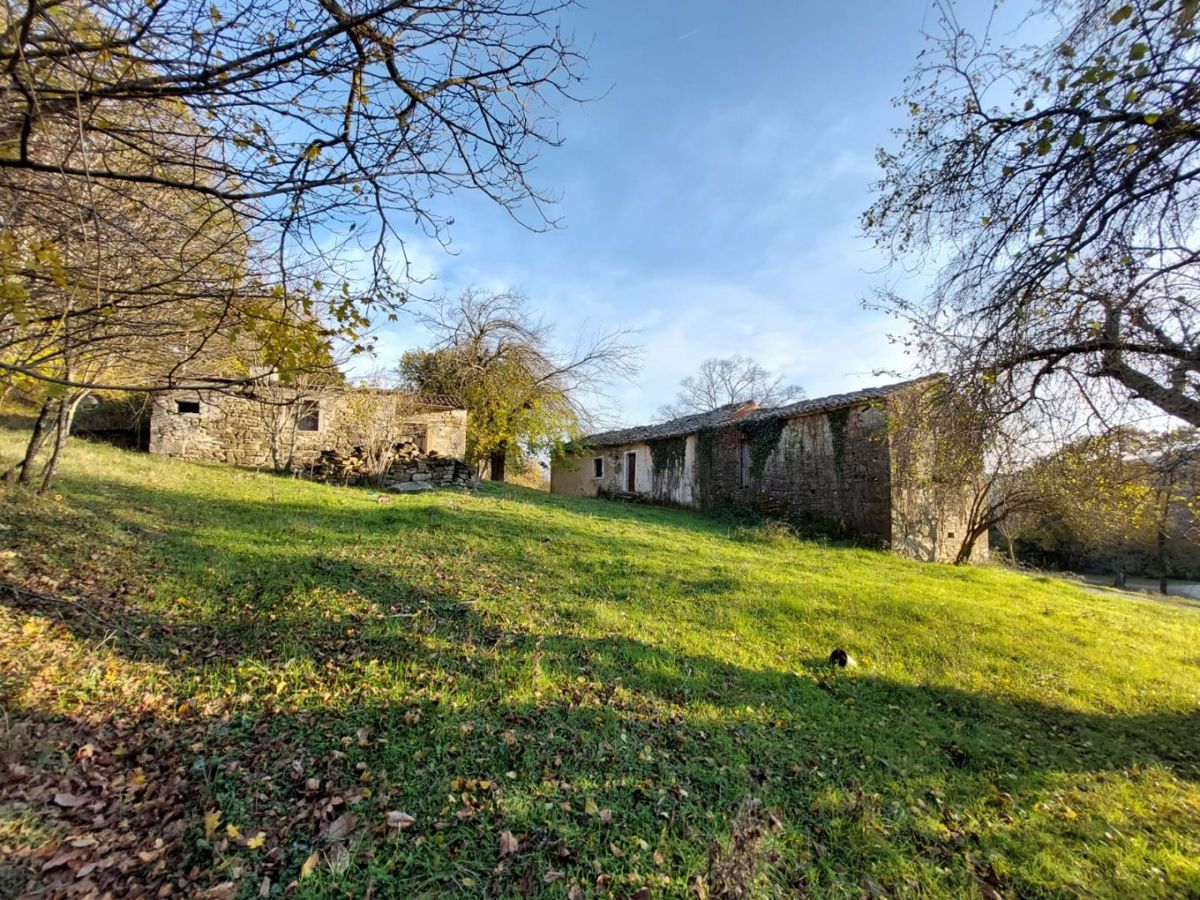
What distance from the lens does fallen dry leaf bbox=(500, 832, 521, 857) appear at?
8.02 ft

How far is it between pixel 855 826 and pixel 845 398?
13.0 m

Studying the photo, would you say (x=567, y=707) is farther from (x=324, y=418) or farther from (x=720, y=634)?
(x=324, y=418)

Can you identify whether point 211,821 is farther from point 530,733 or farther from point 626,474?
point 626,474

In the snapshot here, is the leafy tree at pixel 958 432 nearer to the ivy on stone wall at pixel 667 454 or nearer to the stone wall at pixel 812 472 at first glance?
the stone wall at pixel 812 472

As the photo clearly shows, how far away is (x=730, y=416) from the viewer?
1864cm

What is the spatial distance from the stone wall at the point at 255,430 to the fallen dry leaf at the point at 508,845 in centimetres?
1307

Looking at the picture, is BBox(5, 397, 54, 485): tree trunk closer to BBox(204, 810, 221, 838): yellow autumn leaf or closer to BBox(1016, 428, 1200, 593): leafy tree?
BBox(204, 810, 221, 838): yellow autumn leaf

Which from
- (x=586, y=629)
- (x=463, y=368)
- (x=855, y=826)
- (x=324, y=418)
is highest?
(x=463, y=368)

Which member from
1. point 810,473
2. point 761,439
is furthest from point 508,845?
point 761,439

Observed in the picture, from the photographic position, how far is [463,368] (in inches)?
798

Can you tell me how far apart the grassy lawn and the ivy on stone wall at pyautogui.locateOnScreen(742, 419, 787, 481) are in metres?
9.47

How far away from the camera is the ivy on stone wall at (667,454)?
1908 centimetres

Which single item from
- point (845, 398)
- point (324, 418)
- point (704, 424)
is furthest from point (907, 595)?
point (324, 418)

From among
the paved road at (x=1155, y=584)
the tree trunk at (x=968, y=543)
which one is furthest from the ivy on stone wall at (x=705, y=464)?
the paved road at (x=1155, y=584)
